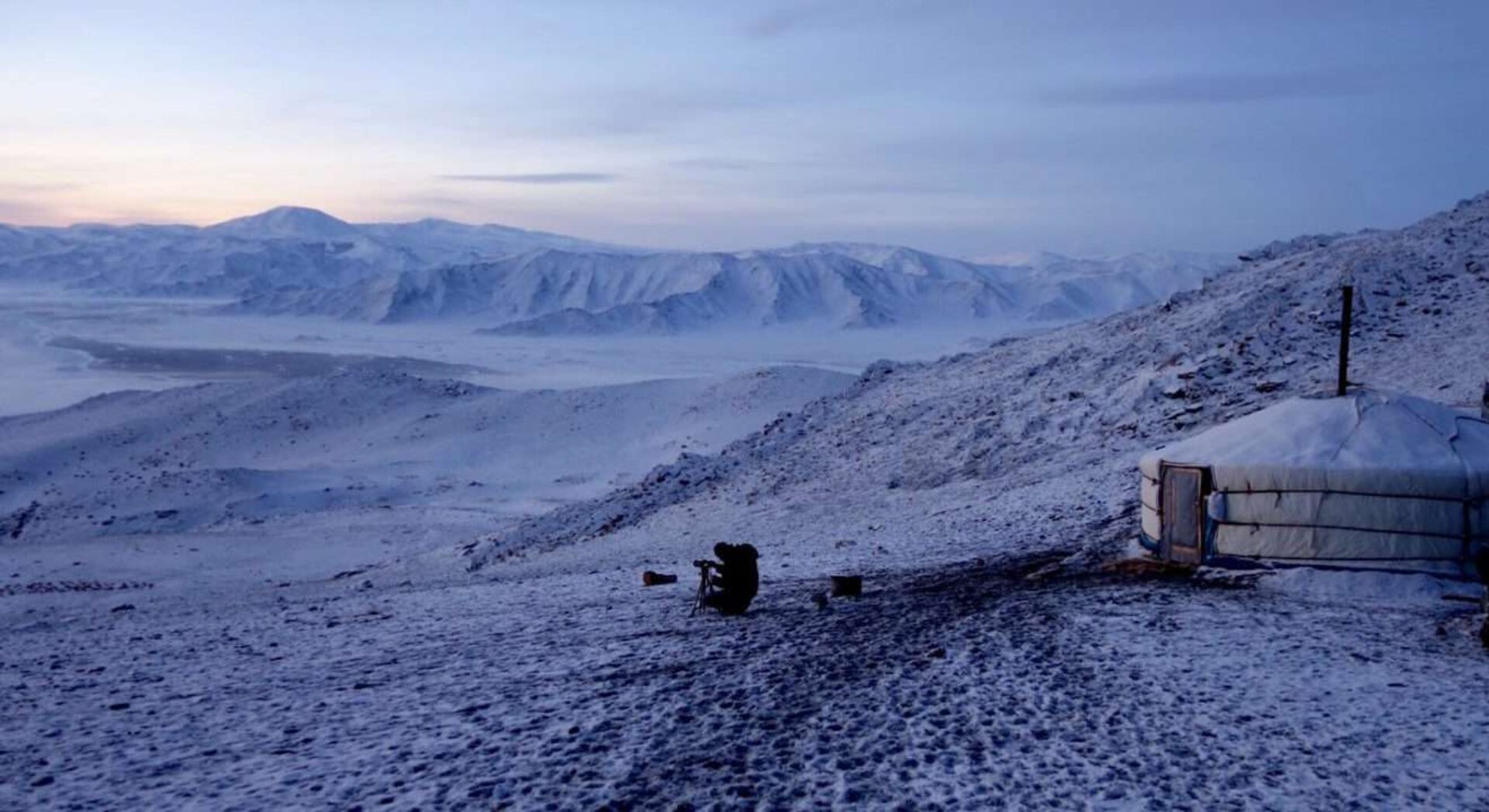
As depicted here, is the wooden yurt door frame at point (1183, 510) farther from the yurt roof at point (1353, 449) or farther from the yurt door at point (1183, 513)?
the yurt roof at point (1353, 449)

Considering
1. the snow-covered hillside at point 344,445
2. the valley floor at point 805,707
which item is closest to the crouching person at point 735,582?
the valley floor at point 805,707

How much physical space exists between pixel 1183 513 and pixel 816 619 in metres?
4.75

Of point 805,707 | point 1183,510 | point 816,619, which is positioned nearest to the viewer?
point 805,707

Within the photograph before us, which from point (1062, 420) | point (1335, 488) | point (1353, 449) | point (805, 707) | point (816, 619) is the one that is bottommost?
point (816, 619)

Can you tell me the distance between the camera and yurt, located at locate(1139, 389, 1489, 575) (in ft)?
39.7

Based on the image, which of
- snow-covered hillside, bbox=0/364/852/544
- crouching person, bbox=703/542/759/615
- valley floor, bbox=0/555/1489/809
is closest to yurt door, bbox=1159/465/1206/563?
valley floor, bbox=0/555/1489/809

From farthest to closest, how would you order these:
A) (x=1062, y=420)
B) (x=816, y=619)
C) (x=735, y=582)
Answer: (x=1062, y=420)
(x=735, y=582)
(x=816, y=619)

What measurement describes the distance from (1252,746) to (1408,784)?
951mm

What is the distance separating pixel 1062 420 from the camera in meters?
24.0

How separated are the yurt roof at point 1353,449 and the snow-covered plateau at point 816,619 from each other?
1.06 meters

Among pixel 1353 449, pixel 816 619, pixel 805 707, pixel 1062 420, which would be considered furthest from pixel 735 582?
pixel 1062 420

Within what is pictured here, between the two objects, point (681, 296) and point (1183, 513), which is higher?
point (681, 296)

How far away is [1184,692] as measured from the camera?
8.82 m

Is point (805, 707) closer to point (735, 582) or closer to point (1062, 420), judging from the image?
point (735, 582)
